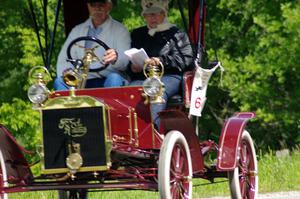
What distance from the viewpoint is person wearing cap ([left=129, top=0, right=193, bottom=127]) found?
30.8ft

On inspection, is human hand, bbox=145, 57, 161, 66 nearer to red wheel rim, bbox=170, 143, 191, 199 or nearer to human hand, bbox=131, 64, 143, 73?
human hand, bbox=131, 64, 143, 73

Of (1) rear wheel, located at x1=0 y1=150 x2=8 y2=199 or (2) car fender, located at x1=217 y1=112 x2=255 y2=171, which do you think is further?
(2) car fender, located at x1=217 y1=112 x2=255 y2=171

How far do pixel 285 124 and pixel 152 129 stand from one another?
19390 mm

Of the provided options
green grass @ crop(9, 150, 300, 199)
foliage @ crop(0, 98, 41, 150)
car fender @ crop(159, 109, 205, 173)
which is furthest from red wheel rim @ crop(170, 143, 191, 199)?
foliage @ crop(0, 98, 41, 150)

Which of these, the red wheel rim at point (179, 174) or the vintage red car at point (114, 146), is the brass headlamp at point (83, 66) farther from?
the red wheel rim at point (179, 174)

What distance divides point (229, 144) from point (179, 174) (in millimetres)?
945

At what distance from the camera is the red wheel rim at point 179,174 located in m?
8.41

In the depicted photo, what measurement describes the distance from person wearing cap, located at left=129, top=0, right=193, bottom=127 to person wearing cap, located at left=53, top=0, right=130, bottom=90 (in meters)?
0.19

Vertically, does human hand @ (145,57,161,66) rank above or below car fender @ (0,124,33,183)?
above

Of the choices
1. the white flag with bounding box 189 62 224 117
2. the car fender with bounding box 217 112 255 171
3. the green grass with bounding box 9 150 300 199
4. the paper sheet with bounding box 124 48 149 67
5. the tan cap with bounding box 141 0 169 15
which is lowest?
the green grass with bounding box 9 150 300 199

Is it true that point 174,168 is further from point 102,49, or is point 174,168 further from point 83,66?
point 102,49

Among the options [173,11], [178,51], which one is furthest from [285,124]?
[178,51]

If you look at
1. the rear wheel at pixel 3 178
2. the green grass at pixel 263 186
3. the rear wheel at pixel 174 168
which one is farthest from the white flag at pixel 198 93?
the green grass at pixel 263 186

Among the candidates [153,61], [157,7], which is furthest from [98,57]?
[157,7]
